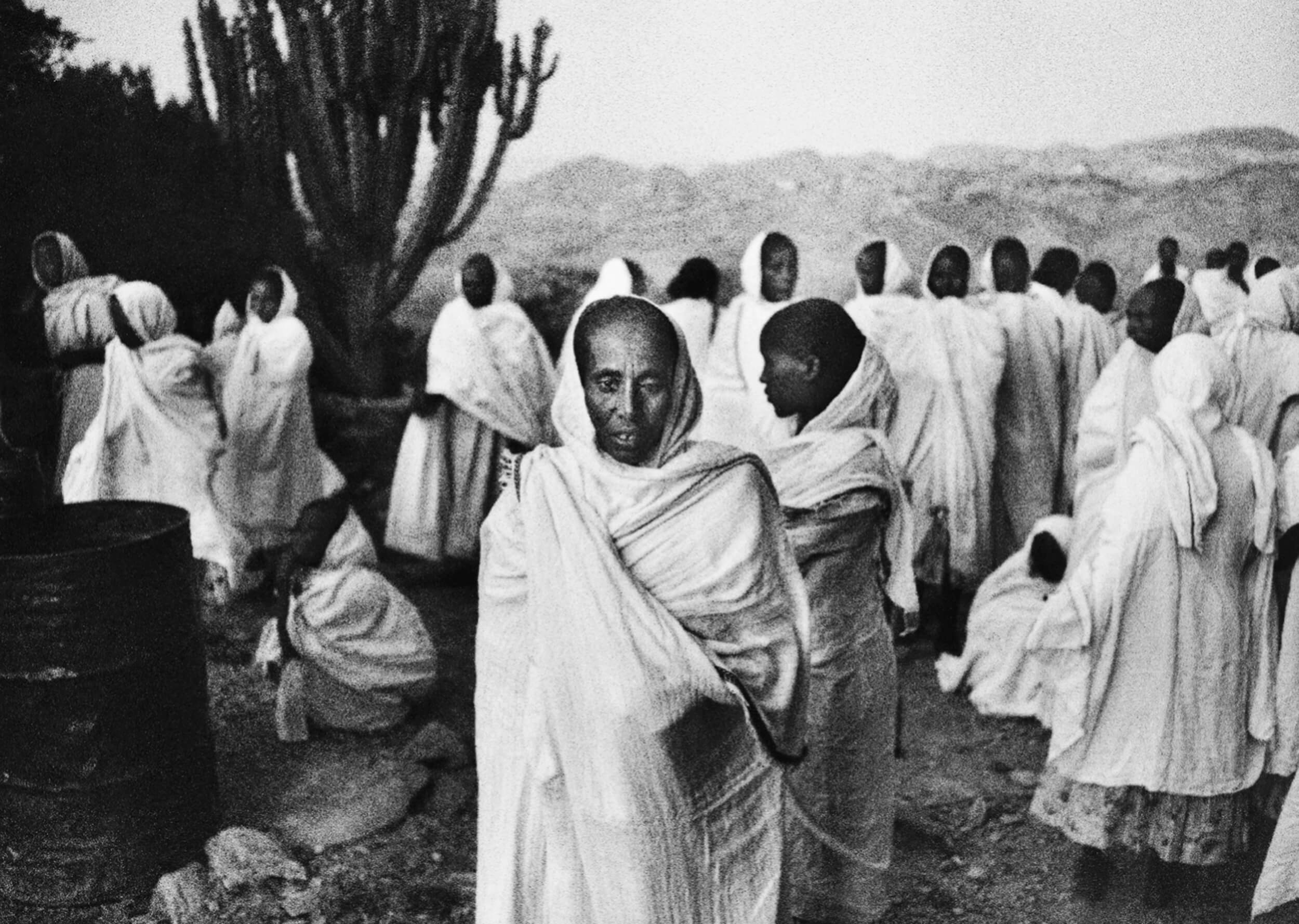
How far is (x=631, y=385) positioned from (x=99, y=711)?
2417mm

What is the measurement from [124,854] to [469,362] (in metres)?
3.78

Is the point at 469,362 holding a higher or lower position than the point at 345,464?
higher

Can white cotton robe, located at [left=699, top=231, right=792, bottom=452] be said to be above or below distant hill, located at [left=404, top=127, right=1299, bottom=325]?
below

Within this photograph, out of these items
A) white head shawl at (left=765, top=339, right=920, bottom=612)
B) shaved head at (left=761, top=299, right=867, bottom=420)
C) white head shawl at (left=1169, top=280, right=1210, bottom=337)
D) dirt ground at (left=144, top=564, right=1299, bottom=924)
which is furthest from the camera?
white head shawl at (left=1169, top=280, right=1210, bottom=337)

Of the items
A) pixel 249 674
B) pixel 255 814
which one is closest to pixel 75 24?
pixel 249 674

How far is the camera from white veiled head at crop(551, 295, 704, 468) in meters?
2.21

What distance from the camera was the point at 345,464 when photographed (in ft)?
27.9

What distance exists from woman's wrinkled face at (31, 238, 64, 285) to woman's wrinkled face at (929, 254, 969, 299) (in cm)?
525

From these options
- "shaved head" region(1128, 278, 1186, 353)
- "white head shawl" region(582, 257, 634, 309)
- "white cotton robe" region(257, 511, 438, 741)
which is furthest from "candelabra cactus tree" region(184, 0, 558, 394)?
"shaved head" region(1128, 278, 1186, 353)

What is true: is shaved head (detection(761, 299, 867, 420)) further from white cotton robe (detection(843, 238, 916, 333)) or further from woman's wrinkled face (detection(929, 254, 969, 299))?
white cotton robe (detection(843, 238, 916, 333))

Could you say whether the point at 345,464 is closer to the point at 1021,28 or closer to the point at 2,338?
the point at 2,338

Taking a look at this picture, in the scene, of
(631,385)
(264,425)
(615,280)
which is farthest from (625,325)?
(264,425)

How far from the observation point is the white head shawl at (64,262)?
7051 millimetres

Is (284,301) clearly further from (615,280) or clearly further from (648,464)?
(648,464)
